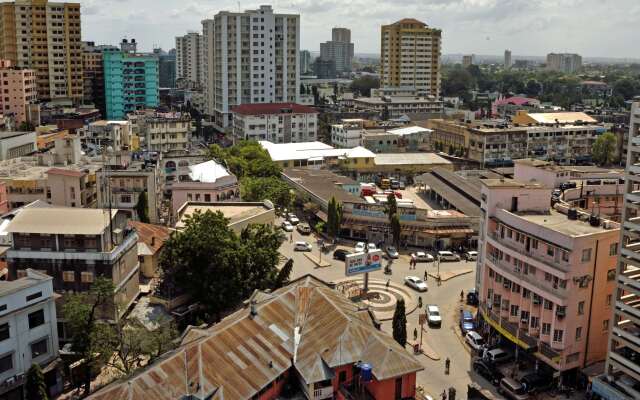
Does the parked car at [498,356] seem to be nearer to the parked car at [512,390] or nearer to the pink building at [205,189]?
the parked car at [512,390]

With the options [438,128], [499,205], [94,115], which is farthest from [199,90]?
[499,205]

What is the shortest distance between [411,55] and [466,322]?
100 meters

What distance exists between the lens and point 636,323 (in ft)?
83.9

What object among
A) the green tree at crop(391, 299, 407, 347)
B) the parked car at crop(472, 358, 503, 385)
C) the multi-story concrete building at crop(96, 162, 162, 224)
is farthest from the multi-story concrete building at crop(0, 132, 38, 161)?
the parked car at crop(472, 358, 503, 385)

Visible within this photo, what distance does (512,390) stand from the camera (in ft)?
91.7

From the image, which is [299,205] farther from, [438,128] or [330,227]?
[438,128]

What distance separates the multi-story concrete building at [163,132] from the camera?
2665 inches

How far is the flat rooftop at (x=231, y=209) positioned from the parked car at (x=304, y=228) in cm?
613

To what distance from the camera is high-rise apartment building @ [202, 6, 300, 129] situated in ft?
316

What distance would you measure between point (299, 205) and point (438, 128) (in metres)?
36.3

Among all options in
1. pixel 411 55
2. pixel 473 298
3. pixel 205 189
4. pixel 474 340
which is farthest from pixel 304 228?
pixel 411 55

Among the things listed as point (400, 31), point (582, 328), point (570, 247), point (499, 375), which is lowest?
point (499, 375)

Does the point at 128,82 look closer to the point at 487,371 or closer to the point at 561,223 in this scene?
the point at 561,223

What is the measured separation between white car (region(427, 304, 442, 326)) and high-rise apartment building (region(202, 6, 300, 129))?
66890 mm
